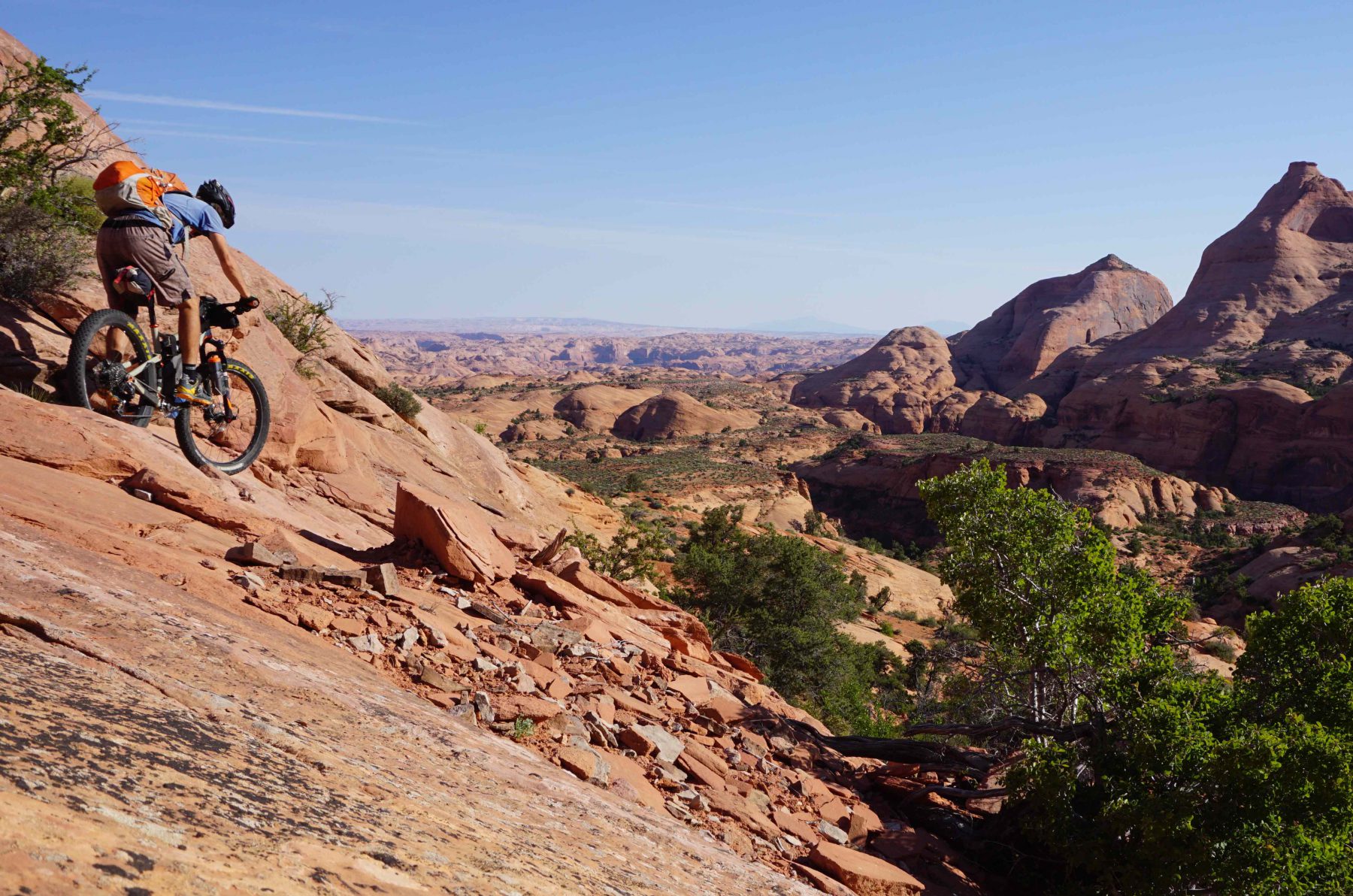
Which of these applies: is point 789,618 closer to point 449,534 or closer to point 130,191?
point 449,534

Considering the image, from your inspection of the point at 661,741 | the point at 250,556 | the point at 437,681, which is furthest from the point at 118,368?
the point at 661,741

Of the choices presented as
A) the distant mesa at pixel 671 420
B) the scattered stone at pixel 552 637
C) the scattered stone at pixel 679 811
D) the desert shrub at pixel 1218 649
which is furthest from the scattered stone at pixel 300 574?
the distant mesa at pixel 671 420

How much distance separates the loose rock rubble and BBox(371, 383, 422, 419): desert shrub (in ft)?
22.6

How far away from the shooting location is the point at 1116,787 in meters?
7.64

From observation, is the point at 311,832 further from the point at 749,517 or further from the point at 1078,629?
the point at 749,517

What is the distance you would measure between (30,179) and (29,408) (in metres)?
4.57

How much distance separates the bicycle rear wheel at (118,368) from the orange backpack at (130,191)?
871 mm

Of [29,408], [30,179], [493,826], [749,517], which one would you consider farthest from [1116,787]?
[749,517]

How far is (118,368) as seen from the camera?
273 inches

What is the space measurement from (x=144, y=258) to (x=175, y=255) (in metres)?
0.47

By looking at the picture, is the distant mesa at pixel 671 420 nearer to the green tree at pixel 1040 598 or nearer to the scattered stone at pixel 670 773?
the green tree at pixel 1040 598

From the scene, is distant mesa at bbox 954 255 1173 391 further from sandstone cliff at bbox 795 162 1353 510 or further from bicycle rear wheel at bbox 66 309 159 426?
bicycle rear wheel at bbox 66 309 159 426

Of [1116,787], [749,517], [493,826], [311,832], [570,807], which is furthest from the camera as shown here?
[749,517]

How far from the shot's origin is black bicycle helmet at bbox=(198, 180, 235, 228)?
24.4ft
